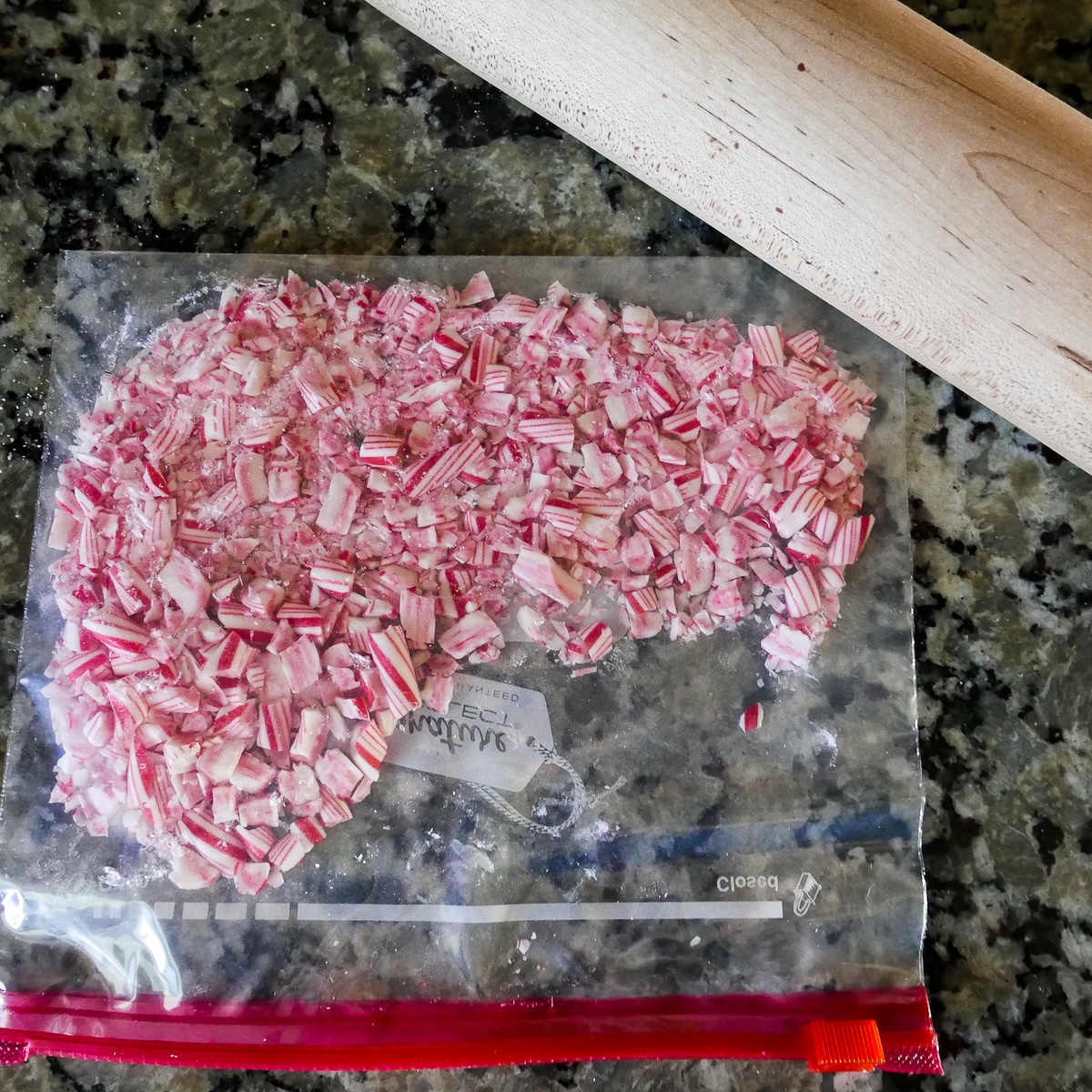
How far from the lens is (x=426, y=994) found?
0.86 metres

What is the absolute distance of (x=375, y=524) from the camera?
0.91 m

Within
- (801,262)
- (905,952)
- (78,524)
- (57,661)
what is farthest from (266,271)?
(905,952)

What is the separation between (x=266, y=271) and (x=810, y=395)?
62 centimetres

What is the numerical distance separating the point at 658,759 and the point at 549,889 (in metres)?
0.17

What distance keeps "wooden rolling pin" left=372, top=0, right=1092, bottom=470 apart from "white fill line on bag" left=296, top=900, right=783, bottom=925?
0.56m

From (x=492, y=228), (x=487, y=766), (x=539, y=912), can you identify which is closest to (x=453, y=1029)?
(x=539, y=912)

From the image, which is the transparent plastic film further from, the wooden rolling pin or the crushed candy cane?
the wooden rolling pin

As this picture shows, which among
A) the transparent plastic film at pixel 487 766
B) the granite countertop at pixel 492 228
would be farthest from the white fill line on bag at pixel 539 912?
the granite countertop at pixel 492 228

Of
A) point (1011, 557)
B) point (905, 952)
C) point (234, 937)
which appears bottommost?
point (234, 937)

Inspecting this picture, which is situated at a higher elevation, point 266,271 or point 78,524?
point 266,271

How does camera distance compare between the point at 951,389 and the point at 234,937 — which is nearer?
the point at 234,937

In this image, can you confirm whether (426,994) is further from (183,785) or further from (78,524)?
(78,524)

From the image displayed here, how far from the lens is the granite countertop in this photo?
91 cm

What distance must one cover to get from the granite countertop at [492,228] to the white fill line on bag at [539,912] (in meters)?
0.22
